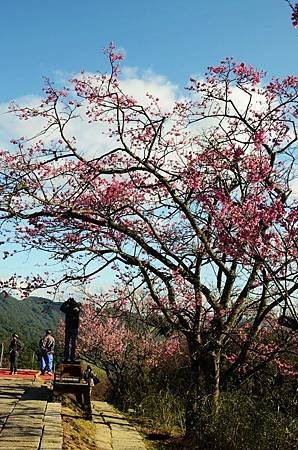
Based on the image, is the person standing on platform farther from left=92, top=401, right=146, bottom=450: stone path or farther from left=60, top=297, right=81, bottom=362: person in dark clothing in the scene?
left=60, top=297, right=81, bottom=362: person in dark clothing

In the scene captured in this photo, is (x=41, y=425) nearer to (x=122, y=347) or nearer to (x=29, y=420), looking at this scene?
(x=29, y=420)

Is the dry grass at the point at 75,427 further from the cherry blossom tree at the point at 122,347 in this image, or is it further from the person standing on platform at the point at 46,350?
the person standing on platform at the point at 46,350

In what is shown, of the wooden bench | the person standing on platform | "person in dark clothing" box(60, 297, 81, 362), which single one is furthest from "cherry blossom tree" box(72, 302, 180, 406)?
the person standing on platform

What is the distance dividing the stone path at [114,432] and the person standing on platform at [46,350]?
5.27 meters

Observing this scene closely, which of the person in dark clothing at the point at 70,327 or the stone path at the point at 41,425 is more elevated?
the person in dark clothing at the point at 70,327

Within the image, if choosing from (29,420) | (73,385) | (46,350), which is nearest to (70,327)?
(73,385)

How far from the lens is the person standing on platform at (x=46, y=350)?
14638 mm

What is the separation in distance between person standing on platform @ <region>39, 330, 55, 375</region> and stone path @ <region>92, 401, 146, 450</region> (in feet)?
17.3

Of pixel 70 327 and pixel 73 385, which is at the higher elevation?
pixel 70 327

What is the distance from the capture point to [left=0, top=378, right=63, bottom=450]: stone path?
5.95 metres

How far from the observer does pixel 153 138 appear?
27.0ft

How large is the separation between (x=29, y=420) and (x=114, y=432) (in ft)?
4.34

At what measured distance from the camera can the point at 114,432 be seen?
774 cm

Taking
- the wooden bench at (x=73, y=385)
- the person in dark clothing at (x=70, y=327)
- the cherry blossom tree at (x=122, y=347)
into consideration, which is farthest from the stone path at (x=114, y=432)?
the cherry blossom tree at (x=122, y=347)
